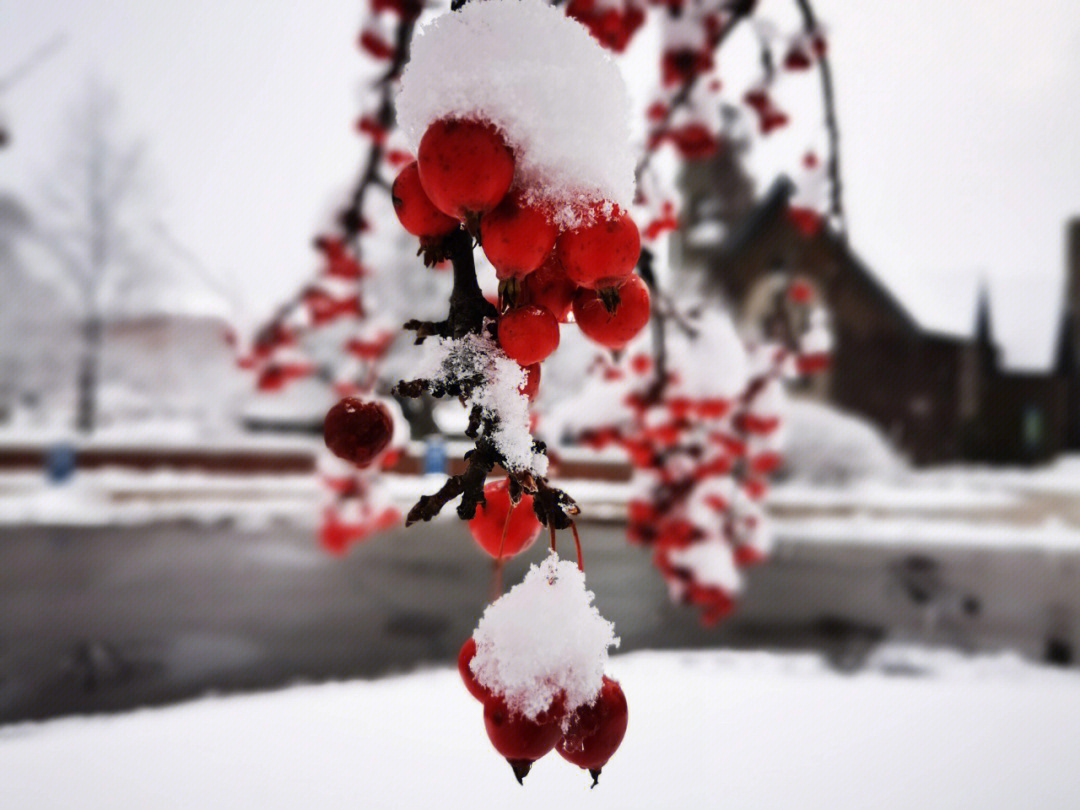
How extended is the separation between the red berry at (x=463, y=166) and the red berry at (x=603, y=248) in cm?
7

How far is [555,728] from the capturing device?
0.56 m

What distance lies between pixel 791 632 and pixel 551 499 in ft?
17.9

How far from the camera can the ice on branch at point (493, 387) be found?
0.43m

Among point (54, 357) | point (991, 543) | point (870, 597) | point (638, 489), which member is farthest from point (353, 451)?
point (54, 357)

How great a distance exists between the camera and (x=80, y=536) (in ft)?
24.5

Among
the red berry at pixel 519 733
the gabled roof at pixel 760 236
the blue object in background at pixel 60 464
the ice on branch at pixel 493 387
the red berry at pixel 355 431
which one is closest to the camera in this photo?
the ice on branch at pixel 493 387

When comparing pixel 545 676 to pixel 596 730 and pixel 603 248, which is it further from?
pixel 603 248

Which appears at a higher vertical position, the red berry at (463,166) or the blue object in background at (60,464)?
the red berry at (463,166)

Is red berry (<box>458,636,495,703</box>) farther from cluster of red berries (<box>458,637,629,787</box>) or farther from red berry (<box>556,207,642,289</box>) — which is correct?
red berry (<box>556,207,642,289</box>)

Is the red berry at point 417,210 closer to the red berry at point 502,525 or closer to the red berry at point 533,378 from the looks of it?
the red berry at point 533,378

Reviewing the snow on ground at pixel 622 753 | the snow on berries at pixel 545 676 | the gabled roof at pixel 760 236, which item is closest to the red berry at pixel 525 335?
the snow on berries at pixel 545 676

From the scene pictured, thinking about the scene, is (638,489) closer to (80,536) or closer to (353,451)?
(353,451)

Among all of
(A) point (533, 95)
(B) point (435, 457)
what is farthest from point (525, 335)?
(B) point (435, 457)

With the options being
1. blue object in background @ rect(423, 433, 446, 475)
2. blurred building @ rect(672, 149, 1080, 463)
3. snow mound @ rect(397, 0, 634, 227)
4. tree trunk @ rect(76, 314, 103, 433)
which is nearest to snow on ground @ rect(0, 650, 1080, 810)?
blue object in background @ rect(423, 433, 446, 475)
